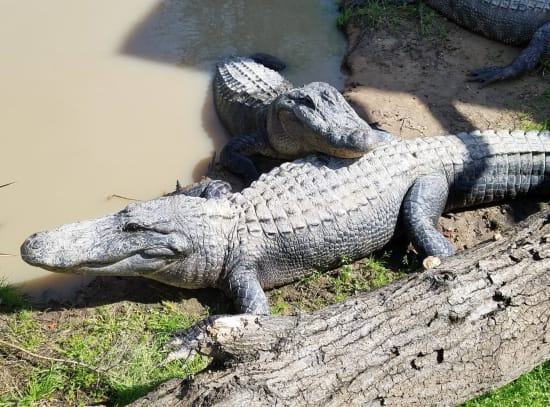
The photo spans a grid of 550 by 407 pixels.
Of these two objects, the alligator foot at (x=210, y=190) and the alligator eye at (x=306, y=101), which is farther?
the alligator eye at (x=306, y=101)

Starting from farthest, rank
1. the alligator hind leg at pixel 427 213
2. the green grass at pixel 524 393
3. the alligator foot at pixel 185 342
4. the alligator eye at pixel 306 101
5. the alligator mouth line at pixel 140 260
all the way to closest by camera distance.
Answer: the alligator eye at pixel 306 101 → the alligator hind leg at pixel 427 213 → the alligator mouth line at pixel 140 260 → the alligator foot at pixel 185 342 → the green grass at pixel 524 393

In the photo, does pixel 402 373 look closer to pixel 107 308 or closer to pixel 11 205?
pixel 107 308

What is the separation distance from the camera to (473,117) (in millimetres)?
5473

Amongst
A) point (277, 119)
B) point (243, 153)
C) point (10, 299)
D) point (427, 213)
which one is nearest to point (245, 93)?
point (243, 153)

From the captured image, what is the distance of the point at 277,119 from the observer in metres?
4.88

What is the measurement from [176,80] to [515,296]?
425cm

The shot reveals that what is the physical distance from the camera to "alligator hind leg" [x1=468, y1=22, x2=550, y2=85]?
5.91m

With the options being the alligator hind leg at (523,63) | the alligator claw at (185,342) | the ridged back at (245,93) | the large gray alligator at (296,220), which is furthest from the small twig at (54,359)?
the alligator hind leg at (523,63)

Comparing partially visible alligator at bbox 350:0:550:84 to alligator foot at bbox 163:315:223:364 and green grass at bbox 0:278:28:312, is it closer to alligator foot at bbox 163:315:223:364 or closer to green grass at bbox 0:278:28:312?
alligator foot at bbox 163:315:223:364

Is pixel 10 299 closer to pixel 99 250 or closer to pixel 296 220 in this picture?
pixel 99 250

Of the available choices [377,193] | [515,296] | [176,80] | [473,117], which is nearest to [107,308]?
[377,193]

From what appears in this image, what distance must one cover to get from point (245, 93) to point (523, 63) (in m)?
2.83

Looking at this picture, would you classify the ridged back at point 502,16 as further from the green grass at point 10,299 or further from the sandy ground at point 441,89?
the green grass at point 10,299

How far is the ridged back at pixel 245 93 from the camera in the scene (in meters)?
5.41
